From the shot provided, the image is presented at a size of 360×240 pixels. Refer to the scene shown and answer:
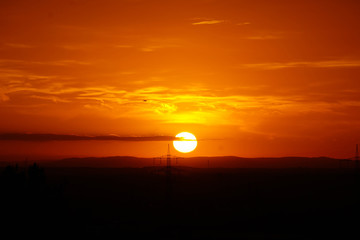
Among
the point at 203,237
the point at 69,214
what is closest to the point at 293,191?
the point at 203,237

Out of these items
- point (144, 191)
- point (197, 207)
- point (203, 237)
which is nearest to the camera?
point (203, 237)

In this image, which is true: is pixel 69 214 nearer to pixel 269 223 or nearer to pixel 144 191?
pixel 269 223

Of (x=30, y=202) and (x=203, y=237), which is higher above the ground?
(x=30, y=202)

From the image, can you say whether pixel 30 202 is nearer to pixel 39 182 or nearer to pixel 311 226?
pixel 39 182

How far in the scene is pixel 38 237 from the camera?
43.8m

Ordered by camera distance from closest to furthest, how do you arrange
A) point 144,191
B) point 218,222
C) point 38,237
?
point 38,237, point 218,222, point 144,191

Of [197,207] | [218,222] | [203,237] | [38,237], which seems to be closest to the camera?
[38,237]

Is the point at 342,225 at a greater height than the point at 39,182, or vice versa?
the point at 39,182

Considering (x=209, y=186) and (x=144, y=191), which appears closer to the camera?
(x=144, y=191)

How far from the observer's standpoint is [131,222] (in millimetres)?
64188

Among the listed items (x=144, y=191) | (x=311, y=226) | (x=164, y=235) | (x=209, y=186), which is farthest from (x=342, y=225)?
(x=209, y=186)

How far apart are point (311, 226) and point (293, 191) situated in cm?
5515

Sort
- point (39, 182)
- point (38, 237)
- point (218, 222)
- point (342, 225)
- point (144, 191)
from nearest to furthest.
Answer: point (38, 237), point (39, 182), point (342, 225), point (218, 222), point (144, 191)

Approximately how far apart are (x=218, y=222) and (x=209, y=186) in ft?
215
